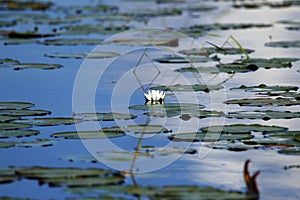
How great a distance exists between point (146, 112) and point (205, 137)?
853 millimetres

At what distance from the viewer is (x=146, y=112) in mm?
5820

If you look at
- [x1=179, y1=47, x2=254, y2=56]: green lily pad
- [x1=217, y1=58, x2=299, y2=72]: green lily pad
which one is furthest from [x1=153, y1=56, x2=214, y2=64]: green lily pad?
[x1=217, y1=58, x2=299, y2=72]: green lily pad

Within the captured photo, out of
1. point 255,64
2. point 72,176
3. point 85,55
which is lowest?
point 72,176

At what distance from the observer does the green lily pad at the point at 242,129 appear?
515 centimetres

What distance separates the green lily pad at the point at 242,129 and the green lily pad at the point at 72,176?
1175mm

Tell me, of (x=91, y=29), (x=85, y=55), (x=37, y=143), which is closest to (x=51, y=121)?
(x=37, y=143)

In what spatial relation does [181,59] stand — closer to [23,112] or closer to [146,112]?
[146,112]

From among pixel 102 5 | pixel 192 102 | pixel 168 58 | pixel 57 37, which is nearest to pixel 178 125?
pixel 192 102

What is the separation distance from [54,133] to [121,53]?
153 inches

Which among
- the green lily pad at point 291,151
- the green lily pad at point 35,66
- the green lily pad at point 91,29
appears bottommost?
the green lily pad at point 291,151

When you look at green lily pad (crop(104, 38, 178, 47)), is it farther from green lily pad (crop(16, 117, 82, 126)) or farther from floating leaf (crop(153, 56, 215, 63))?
green lily pad (crop(16, 117, 82, 126))

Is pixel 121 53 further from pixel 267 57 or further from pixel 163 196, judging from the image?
pixel 163 196

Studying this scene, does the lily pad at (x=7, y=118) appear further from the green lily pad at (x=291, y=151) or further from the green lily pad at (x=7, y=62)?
the green lily pad at (x=7, y=62)

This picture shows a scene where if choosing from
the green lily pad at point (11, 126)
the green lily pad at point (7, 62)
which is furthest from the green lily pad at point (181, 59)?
the green lily pad at point (11, 126)
